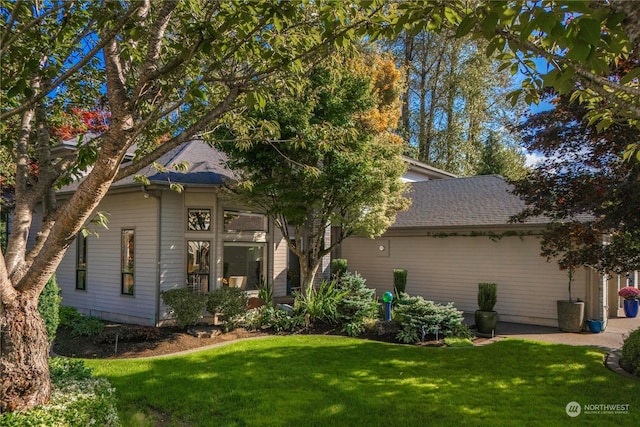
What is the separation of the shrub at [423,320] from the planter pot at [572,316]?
3.33 metres

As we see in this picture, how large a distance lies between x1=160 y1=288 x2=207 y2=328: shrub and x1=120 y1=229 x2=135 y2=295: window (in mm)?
1926

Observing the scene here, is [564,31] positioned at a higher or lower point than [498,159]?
lower

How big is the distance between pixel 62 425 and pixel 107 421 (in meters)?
0.48

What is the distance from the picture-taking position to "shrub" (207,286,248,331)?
33.3 feet

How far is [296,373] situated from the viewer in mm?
6770

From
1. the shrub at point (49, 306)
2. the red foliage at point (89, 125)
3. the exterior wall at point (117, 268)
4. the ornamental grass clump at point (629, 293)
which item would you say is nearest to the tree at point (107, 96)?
the shrub at point (49, 306)

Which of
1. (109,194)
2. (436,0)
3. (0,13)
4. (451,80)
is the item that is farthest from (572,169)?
(451,80)

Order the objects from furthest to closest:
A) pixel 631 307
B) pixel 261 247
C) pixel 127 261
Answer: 1. pixel 631 307
2. pixel 261 247
3. pixel 127 261

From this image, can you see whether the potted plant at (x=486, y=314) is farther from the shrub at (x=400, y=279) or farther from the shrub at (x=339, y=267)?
the shrub at (x=339, y=267)

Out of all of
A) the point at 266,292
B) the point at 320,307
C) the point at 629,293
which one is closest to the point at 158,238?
the point at 266,292

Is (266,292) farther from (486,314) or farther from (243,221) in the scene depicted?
(486,314)

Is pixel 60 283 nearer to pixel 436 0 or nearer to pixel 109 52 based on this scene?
pixel 109 52

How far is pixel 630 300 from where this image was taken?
13445 millimetres

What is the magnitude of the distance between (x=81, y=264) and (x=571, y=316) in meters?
13.9
